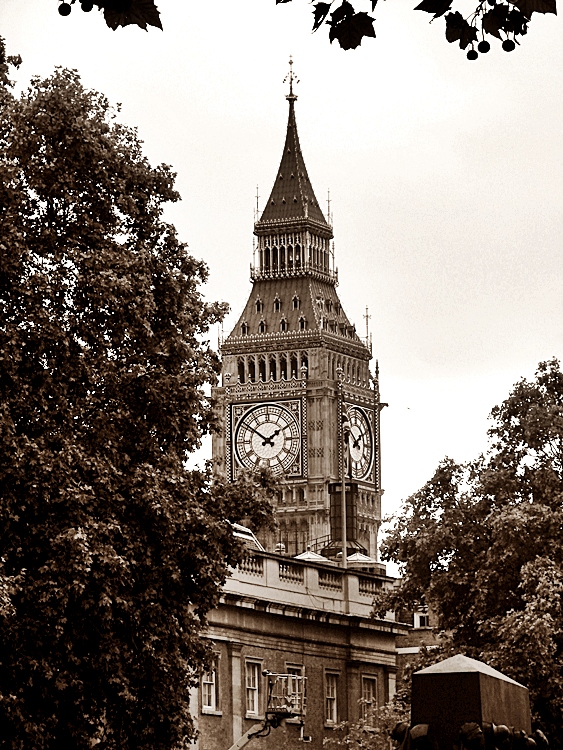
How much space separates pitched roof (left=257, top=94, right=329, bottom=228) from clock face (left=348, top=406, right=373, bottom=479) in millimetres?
19517

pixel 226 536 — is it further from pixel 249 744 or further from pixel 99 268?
pixel 249 744

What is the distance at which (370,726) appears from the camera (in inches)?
1961

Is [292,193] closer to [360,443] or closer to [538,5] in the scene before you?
[360,443]

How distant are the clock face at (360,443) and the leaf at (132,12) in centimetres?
16657

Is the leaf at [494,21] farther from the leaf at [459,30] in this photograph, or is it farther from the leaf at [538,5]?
the leaf at [538,5]

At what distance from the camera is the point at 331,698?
5772cm

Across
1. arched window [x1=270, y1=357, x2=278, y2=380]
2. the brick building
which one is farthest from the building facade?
arched window [x1=270, y1=357, x2=278, y2=380]

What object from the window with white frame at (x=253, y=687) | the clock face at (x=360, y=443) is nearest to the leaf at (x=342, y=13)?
the window with white frame at (x=253, y=687)

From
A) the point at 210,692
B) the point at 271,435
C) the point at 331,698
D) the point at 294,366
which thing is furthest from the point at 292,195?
the point at 210,692

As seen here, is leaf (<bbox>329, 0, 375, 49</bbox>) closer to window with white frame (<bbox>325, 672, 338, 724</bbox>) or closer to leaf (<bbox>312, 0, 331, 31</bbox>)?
leaf (<bbox>312, 0, 331, 31</bbox>)

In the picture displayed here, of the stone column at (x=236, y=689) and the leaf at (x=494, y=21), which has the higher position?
the stone column at (x=236, y=689)

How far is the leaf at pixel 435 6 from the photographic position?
9.42m

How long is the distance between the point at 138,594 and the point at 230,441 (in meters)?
145

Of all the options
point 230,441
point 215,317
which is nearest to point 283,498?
point 230,441
